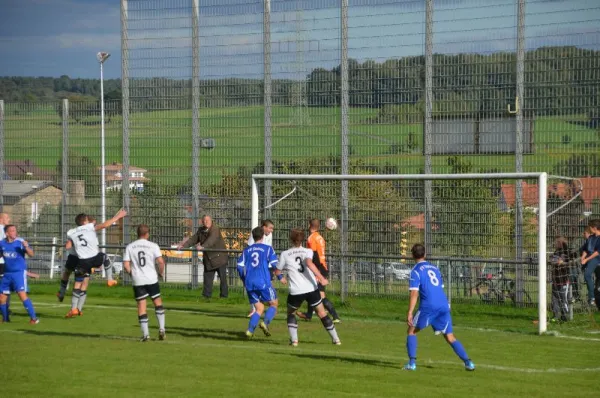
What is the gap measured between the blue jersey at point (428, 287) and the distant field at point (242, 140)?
9.89m

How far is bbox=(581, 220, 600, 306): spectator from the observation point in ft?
70.0

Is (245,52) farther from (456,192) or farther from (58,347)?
(58,347)

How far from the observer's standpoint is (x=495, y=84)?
24.3 metres

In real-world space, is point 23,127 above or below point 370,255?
above

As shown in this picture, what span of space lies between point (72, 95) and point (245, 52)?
714 centimetres

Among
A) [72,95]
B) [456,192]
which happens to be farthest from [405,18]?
[72,95]

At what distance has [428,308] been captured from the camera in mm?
14414

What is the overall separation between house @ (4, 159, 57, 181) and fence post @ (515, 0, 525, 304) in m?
14.5

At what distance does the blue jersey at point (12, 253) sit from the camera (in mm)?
20562

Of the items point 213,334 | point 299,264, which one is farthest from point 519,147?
point 213,334

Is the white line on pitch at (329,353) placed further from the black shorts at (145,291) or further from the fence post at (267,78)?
the fence post at (267,78)

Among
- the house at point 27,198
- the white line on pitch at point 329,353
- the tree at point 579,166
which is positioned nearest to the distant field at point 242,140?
the tree at point 579,166

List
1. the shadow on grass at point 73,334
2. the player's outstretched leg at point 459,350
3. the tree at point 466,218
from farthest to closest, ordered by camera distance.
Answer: the tree at point 466,218
the shadow on grass at point 73,334
the player's outstretched leg at point 459,350

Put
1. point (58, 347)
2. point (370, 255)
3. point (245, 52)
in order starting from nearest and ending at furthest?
point (58, 347) → point (370, 255) → point (245, 52)
